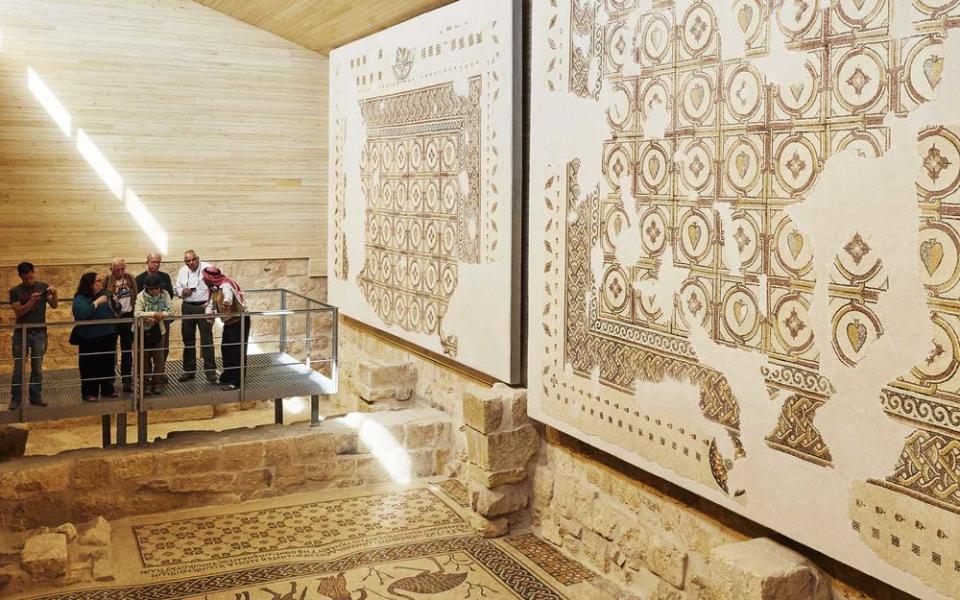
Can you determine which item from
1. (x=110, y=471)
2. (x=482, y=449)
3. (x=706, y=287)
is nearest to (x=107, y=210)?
(x=110, y=471)

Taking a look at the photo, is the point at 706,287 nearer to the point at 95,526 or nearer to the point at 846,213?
the point at 846,213

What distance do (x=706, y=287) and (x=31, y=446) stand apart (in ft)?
23.2

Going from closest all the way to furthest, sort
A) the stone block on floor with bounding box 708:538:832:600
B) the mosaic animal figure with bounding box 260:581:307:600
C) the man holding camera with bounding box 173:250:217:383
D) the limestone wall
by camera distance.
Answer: the stone block on floor with bounding box 708:538:832:600, the limestone wall, the mosaic animal figure with bounding box 260:581:307:600, the man holding camera with bounding box 173:250:217:383

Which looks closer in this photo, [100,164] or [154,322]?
[154,322]

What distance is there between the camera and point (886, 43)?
351 centimetres

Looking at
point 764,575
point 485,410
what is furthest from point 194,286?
point 764,575

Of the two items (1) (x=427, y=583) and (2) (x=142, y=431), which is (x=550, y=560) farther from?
(2) (x=142, y=431)

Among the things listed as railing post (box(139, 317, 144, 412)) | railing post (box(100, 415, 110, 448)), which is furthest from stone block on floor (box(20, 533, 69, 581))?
railing post (box(100, 415, 110, 448))

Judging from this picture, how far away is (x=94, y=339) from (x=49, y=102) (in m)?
3.50

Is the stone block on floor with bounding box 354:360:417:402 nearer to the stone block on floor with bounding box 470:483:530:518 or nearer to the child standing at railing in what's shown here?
the child standing at railing

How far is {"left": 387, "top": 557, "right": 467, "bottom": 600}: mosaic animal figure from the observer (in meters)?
5.29

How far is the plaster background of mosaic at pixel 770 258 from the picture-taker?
3.41m

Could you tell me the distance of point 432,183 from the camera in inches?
290

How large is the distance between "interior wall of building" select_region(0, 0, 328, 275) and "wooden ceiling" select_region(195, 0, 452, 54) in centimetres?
23
